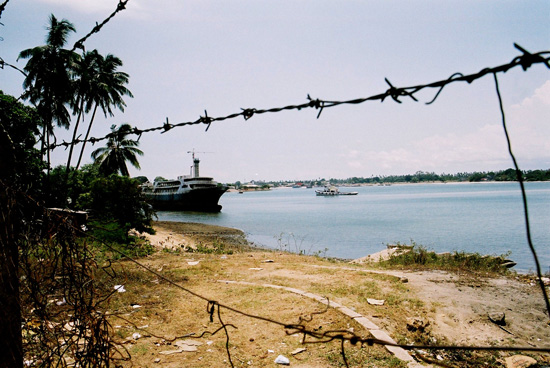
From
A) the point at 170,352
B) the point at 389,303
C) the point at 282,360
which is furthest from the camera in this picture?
the point at 389,303

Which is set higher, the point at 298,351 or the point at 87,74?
the point at 87,74

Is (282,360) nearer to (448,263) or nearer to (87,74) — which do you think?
(448,263)

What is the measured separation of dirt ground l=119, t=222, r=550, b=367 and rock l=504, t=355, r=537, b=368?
10cm

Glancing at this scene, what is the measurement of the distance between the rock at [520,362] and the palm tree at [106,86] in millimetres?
27452

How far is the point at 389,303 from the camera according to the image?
5.60 m

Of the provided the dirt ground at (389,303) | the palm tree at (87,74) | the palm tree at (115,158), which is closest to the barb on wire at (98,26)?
the dirt ground at (389,303)

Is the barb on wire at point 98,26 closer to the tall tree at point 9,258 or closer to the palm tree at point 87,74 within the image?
the tall tree at point 9,258

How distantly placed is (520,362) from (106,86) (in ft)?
93.2

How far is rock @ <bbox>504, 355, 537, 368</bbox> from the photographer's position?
3949 mm

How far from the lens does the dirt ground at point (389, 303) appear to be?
13.8ft

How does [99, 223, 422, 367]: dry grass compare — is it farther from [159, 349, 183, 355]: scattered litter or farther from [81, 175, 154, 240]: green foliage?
[81, 175, 154, 240]: green foliage

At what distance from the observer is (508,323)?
5.22 m

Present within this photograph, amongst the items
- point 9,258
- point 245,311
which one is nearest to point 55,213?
point 9,258

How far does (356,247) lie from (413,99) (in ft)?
65.3
